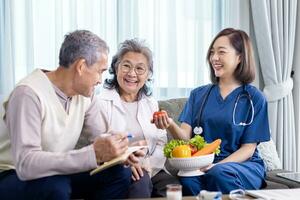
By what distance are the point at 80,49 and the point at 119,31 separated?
3.77 feet

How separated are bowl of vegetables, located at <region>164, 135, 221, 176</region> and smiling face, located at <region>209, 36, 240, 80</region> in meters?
0.41

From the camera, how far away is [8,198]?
1.66 metres

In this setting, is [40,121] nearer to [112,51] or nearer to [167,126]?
[167,126]

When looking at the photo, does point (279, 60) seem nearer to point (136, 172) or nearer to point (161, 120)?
point (161, 120)

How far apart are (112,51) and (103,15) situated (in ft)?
0.78

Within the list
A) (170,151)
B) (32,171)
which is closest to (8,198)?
(32,171)

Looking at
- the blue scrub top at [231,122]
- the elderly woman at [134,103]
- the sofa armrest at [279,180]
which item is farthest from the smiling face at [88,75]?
the sofa armrest at [279,180]

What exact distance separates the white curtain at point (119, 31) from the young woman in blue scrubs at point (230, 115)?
2.10 feet

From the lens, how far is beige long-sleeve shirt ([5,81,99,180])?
1.58 metres

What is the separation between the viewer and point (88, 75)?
1784mm

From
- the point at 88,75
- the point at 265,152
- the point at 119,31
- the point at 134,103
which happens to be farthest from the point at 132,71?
the point at 265,152

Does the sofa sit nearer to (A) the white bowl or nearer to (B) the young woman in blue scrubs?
(B) the young woman in blue scrubs

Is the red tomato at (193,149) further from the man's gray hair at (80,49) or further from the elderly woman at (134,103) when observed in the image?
the man's gray hair at (80,49)

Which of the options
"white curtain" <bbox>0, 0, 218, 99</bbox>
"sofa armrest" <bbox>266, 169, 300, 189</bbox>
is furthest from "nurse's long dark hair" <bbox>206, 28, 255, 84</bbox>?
"white curtain" <bbox>0, 0, 218, 99</bbox>
